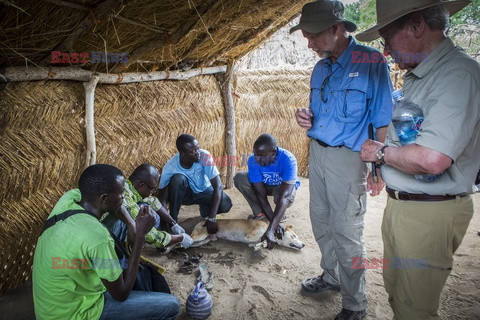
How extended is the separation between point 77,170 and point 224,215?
239 cm

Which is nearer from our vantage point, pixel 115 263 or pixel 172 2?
pixel 115 263

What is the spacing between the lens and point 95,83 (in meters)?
3.70

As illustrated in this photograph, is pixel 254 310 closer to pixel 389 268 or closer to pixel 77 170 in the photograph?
pixel 389 268

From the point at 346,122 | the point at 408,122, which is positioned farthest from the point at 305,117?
the point at 408,122

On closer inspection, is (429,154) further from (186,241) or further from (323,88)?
(186,241)

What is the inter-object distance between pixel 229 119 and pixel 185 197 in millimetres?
1916

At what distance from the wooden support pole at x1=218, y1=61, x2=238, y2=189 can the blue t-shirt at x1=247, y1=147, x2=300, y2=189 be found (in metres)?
1.60

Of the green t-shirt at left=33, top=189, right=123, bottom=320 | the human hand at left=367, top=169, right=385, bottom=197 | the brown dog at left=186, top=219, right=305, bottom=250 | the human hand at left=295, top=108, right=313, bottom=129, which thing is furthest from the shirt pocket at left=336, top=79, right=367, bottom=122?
the brown dog at left=186, top=219, right=305, bottom=250

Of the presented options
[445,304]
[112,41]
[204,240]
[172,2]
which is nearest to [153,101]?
[112,41]

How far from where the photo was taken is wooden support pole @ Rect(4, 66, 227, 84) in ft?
9.96

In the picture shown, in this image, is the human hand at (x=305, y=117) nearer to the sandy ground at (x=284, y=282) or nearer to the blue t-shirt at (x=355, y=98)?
the blue t-shirt at (x=355, y=98)

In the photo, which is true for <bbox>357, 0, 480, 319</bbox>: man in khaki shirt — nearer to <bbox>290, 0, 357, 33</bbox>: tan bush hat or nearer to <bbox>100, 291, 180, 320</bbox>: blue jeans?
<bbox>290, 0, 357, 33</bbox>: tan bush hat

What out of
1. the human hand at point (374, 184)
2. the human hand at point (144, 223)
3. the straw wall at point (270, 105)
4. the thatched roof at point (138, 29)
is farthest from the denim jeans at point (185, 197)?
the human hand at point (374, 184)

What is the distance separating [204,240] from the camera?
4211 millimetres
